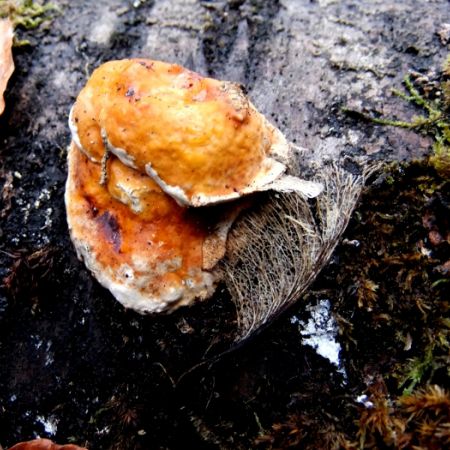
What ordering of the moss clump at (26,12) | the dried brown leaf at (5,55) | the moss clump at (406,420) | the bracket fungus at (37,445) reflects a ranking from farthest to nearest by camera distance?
the moss clump at (26,12)
the dried brown leaf at (5,55)
the bracket fungus at (37,445)
the moss clump at (406,420)

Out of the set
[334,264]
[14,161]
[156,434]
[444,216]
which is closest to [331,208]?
[334,264]

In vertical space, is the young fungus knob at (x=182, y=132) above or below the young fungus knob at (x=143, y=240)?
above

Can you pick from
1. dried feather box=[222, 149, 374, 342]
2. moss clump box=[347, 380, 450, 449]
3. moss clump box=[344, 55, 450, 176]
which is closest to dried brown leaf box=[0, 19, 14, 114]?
dried feather box=[222, 149, 374, 342]

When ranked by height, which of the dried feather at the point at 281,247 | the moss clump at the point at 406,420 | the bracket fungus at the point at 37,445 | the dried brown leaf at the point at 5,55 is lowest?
the bracket fungus at the point at 37,445

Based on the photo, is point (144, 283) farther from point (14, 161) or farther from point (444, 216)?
point (444, 216)

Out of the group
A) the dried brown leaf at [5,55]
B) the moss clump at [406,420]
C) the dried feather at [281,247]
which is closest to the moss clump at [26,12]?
the dried brown leaf at [5,55]

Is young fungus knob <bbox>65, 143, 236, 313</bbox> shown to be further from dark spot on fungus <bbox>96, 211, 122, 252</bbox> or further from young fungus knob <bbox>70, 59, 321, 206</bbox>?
Answer: young fungus knob <bbox>70, 59, 321, 206</bbox>

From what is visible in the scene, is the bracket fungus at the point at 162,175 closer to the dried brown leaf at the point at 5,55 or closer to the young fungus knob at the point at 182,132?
the young fungus knob at the point at 182,132

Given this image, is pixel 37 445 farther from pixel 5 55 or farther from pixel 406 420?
pixel 5 55
